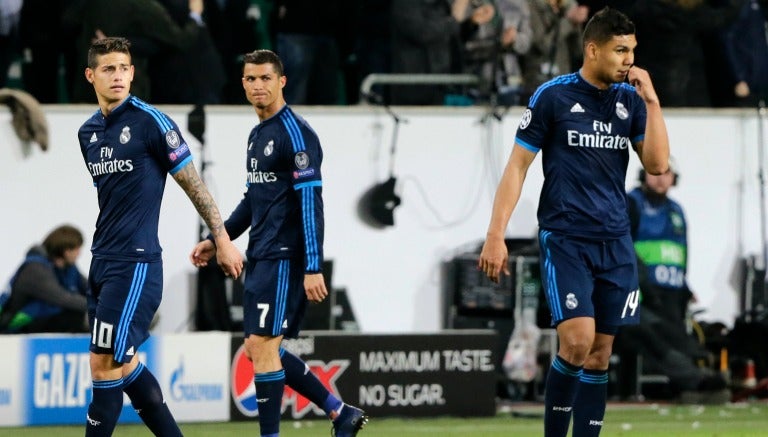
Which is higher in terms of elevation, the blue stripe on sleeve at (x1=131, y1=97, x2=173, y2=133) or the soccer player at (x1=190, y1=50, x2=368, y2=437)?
the blue stripe on sleeve at (x1=131, y1=97, x2=173, y2=133)

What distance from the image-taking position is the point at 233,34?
52.0 feet

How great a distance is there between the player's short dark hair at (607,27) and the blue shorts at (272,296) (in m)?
2.22

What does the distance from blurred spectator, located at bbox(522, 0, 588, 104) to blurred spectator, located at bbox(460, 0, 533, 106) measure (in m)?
0.07

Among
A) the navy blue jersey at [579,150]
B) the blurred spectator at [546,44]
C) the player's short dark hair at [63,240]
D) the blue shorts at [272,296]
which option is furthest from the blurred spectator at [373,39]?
the navy blue jersey at [579,150]

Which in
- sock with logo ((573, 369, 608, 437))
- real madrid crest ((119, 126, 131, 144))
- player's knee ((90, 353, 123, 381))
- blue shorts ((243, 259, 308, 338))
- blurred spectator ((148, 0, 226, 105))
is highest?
blurred spectator ((148, 0, 226, 105))

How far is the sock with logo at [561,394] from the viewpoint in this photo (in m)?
8.64

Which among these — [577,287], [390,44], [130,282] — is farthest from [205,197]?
[390,44]

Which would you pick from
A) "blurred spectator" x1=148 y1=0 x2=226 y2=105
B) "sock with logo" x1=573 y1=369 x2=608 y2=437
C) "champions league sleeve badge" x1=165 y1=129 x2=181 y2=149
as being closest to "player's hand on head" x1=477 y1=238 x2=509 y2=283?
"sock with logo" x1=573 y1=369 x2=608 y2=437

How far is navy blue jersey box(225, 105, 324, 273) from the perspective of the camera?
9.63m

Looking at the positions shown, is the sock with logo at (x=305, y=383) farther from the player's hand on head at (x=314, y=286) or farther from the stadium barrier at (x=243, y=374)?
the stadium barrier at (x=243, y=374)

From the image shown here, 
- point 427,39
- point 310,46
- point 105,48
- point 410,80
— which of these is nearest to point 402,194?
point 410,80

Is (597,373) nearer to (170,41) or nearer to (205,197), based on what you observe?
(205,197)

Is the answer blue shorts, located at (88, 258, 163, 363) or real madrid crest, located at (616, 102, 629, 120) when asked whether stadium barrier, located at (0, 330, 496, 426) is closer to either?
blue shorts, located at (88, 258, 163, 363)

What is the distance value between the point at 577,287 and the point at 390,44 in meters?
7.48
